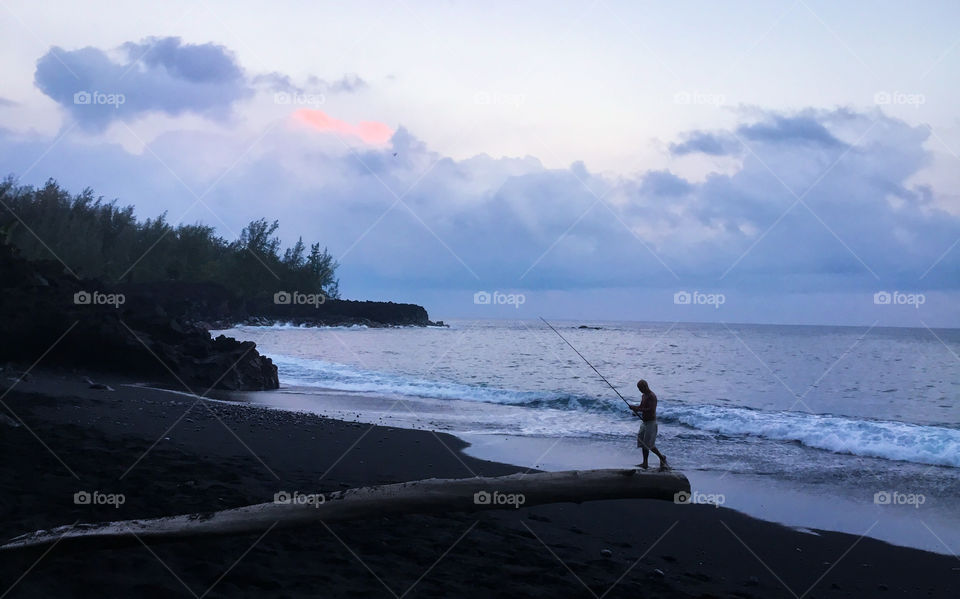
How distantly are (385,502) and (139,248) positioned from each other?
8099 cm

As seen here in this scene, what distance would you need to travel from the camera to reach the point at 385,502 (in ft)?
19.9

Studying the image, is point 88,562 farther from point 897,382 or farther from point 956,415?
point 897,382

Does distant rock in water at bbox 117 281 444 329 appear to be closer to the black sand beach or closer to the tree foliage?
the tree foliage

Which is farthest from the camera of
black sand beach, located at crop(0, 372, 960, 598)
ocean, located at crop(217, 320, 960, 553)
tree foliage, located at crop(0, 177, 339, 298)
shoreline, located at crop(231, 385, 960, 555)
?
tree foliage, located at crop(0, 177, 339, 298)

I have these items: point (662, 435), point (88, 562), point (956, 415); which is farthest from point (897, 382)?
point (88, 562)

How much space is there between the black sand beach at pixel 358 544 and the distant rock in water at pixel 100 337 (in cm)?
743

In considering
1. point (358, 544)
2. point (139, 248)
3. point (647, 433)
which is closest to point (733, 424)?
point (647, 433)

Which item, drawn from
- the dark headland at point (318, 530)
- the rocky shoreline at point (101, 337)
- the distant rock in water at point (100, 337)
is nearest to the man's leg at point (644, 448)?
the dark headland at point (318, 530)

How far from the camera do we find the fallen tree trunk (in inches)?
194

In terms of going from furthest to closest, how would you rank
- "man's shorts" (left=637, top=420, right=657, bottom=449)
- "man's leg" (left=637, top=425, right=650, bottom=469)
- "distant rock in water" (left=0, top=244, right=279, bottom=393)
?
"distant rock in water" (left=0, top=244, right=279, bottom=393) → "man's shorts" (left=637, top=420, right=657, bottom=449) → "man's leg" (left=637, top=425, right=650, bottom=469)

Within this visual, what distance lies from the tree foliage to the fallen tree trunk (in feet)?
57.2

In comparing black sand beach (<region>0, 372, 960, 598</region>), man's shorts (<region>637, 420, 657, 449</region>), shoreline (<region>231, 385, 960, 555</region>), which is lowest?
black sand beach (<region>0, 372, 960, 598</region>)

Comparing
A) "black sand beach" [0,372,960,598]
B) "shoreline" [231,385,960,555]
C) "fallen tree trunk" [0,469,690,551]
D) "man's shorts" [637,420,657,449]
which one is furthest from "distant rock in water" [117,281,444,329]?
"fallen tree trunk" [0,469,690,551]

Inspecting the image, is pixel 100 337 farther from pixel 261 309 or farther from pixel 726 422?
pixel 261 309
